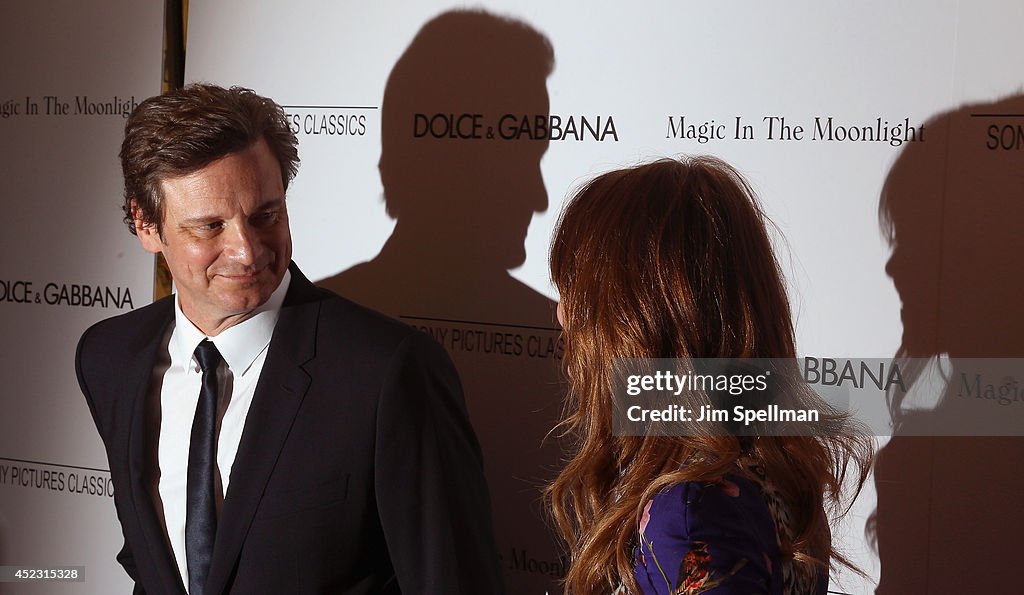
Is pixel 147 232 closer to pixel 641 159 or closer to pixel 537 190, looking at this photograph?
pixel 537 190

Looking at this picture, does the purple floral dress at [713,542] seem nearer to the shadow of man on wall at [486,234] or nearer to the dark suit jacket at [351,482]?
the dark suit jacket at [351,482]

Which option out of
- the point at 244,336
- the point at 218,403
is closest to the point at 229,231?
the point at 244,336

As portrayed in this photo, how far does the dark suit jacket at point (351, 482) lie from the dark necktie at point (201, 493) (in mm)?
46

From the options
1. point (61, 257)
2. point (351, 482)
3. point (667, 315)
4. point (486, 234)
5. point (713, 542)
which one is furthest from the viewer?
point (61, 257)

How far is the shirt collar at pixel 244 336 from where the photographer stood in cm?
154

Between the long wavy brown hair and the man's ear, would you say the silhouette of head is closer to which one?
the man's ear

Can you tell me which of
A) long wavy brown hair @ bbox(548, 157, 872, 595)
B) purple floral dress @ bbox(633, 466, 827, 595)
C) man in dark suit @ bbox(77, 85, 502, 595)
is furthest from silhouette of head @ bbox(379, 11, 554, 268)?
purple floral dress @ bbox(633, 466, 827, 595)

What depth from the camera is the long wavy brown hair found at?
1.00 meters

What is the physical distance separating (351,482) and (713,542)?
0.73 meters

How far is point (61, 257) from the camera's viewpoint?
2.41m

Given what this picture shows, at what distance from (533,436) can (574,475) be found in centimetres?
81

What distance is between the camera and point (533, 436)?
6.40ft

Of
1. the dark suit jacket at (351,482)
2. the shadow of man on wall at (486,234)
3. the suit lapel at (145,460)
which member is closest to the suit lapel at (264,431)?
the dark suit jacket at (351,482)

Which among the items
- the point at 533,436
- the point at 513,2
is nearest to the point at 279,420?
the point at 533,436
